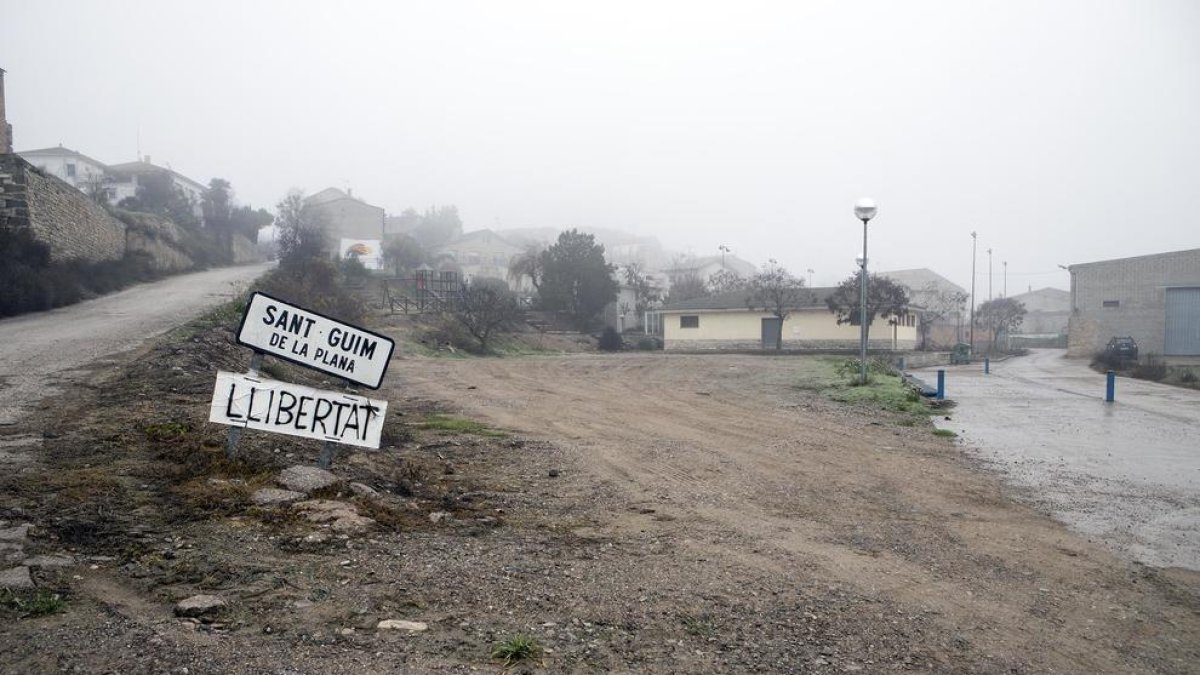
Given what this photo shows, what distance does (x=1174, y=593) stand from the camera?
4.64 m

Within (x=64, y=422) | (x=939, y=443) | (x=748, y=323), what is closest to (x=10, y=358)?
(x=64, y=422)

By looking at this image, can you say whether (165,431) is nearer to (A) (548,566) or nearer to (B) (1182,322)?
(A) (548,566)

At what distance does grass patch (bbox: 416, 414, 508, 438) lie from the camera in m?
9.09

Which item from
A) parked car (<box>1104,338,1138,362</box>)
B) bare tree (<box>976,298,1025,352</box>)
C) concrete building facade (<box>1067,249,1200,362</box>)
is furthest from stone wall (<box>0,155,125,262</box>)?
bare tree (<box>976,298,1025,352</box>)

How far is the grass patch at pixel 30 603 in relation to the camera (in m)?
3.20

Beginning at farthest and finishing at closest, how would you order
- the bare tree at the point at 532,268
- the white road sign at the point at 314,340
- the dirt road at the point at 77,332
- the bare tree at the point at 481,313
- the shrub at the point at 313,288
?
the bare tree at the point at 532,268 → the bare tree at the point at 481,313 → the shrub at the point at 313,288 → the dirt road at the point at 77,332 → the white road sign at the point at 314,340

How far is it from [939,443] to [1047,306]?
128 meters

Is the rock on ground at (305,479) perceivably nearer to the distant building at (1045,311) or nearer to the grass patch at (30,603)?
the grass patch at (30,603)

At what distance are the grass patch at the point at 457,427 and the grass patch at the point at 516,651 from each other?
18.9 ft

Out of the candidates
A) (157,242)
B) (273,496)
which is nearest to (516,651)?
(273,496)

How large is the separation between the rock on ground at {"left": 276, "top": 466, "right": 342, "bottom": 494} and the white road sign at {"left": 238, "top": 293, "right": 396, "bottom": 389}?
2.47ft

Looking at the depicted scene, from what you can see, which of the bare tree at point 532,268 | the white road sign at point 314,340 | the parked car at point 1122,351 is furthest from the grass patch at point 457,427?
the bare tree at point 532,268

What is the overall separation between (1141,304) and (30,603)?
57.3m

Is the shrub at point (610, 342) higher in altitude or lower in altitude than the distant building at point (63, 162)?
lower
